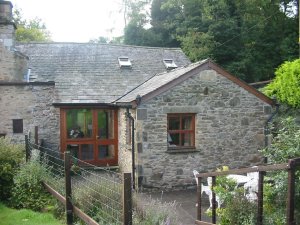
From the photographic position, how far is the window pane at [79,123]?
48.7 ft

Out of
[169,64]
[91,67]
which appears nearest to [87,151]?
[91,67]

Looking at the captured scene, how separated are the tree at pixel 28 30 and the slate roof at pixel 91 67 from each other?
13.9m

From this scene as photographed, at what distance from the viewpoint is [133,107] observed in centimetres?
1209

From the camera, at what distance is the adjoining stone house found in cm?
1217

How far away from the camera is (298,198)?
5.08 m

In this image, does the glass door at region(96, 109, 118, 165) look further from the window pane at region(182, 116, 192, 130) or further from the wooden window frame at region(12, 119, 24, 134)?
the window pane at region(182, 116, 192, 130)

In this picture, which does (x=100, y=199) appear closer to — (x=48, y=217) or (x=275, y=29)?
(x=48, y=217)

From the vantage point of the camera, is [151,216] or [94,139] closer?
[151,216]

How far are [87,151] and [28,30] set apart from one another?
2480 cm

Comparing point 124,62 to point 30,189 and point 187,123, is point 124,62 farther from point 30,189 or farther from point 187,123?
point 30,189

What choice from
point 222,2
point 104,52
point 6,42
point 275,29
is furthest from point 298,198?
point 275,29

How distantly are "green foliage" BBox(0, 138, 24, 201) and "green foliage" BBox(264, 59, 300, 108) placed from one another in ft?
32.1

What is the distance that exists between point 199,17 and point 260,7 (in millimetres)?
5748

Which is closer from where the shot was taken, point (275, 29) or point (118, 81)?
point (118, 81)
